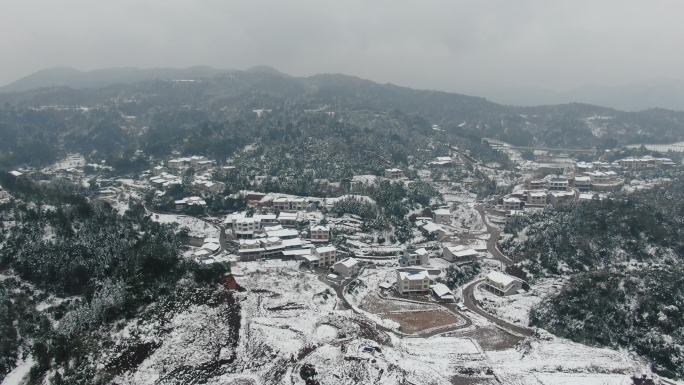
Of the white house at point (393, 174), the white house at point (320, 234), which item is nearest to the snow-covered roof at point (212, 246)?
the white house at point (320, 234)

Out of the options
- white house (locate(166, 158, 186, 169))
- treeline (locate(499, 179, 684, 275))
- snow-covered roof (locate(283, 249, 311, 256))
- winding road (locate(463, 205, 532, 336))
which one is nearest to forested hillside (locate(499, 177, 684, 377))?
treeline (locate(499, 179, 684, 275))

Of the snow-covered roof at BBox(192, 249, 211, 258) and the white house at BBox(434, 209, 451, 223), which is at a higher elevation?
the white house at BBox(434, 209, 451, 223)

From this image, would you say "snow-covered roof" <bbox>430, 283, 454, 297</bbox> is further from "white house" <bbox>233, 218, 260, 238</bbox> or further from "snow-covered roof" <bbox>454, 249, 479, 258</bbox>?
"white house" <bbox>233, 218, 260, 238</bbox>

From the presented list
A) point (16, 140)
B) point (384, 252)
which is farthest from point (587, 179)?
point (16, 140)


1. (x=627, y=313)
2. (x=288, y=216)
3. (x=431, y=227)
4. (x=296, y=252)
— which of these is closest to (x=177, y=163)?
(x=288, y=216)

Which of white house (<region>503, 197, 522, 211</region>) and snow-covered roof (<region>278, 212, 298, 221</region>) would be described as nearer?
snow-covered roof (<region>278, 212, 298, 221</region>)

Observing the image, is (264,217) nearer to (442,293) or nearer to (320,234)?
(320,234)

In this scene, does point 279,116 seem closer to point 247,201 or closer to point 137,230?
point 247,201
